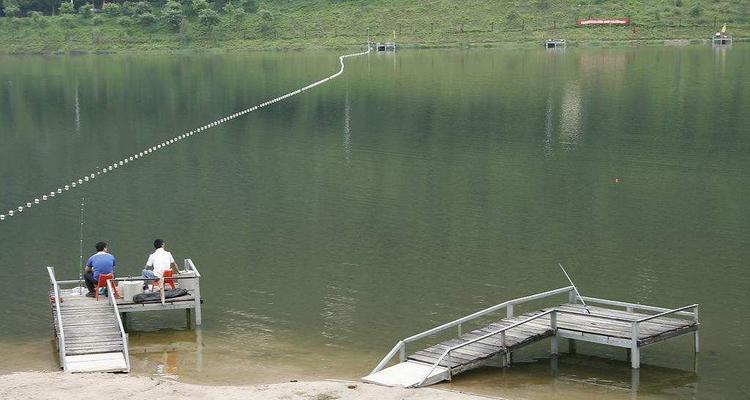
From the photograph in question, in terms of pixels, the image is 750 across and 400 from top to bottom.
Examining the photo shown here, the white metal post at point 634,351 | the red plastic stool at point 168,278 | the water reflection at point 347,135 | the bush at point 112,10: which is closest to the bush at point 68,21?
the bush at point 112,10

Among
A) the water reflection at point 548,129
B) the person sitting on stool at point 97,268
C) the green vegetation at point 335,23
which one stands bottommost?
the water reflection at point 548,129

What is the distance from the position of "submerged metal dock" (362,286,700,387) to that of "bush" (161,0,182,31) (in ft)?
408

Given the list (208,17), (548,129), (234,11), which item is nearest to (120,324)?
(548,129)

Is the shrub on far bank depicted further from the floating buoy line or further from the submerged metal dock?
the submerged metal dock

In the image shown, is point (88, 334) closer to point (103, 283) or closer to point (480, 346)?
point (103, 283)

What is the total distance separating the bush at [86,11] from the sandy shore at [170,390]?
135m

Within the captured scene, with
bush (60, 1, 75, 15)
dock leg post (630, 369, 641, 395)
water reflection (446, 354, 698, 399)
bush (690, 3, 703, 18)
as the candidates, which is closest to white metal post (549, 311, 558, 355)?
water reflection (446, 354, 698, 399)

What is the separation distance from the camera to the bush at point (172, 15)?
148 metres

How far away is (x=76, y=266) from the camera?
37.2 m

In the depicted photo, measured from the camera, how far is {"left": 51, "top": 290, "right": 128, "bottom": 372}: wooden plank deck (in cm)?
2608

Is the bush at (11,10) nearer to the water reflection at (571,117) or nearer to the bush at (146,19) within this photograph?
the bush at (146,19)

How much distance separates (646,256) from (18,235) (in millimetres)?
21442

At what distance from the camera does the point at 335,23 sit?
468ft

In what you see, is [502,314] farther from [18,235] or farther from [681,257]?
[18,235]
